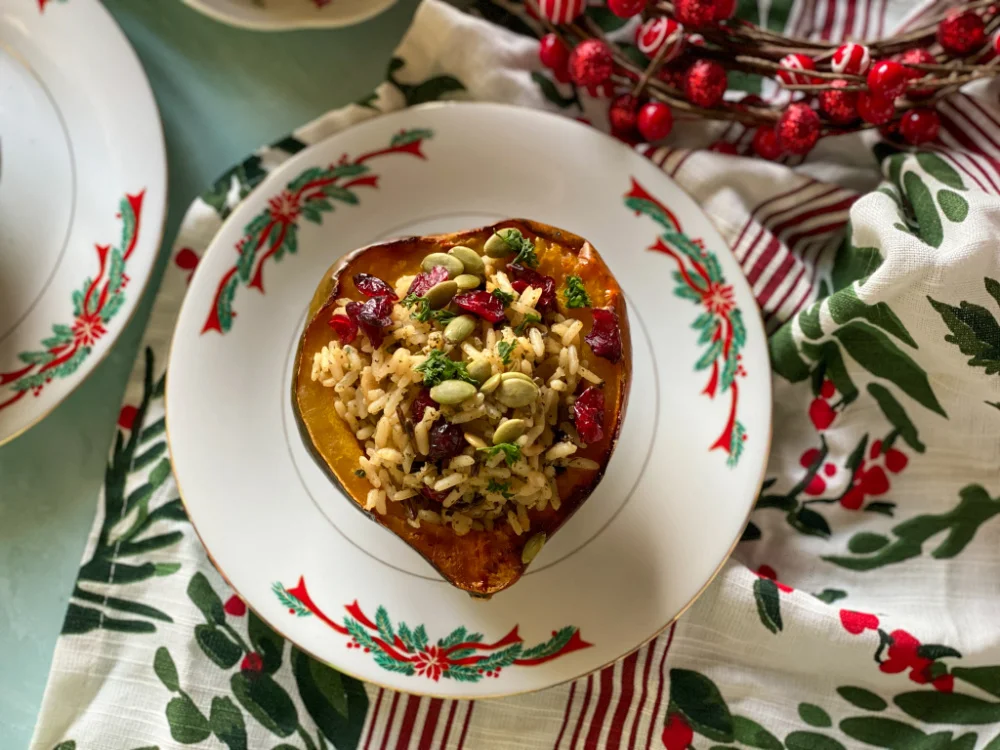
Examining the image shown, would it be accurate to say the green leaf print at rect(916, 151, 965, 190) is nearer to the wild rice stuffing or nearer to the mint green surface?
the wild rice stuffing

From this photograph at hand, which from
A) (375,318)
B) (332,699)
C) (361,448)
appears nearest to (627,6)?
(375,318)

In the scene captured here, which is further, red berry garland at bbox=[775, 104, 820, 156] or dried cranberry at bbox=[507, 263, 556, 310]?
red berry garland at bbox=[775, 104, 820, 156]

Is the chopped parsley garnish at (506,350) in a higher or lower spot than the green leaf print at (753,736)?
higher

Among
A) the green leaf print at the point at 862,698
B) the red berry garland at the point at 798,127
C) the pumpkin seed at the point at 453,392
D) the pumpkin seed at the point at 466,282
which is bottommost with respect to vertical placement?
the green leaf print at the point at 862,698

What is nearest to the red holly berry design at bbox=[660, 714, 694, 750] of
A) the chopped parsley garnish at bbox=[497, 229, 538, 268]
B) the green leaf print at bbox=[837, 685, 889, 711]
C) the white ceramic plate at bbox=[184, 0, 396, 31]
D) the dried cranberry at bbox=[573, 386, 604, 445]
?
the green leaf print at bbox=[837, 685, 889, 711]

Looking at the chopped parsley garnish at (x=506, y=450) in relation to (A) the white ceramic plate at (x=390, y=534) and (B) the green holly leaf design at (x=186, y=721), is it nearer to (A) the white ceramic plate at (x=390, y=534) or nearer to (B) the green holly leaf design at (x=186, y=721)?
(A) the white ceramic plate at (x=390, y=534)

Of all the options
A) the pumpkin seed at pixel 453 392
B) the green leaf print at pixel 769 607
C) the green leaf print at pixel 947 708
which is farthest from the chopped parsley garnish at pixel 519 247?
the green leaf print at pixel 947 708

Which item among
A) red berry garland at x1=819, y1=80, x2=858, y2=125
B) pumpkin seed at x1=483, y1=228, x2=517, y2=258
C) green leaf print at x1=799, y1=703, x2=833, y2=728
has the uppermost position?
red berry garland at x1=819, y1=80, x2=858, y2=125

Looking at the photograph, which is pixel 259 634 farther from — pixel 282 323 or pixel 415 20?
pixel 415 20

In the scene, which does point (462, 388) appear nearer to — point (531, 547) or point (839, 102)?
point (531, 547)
